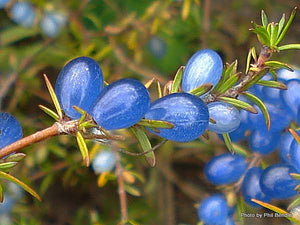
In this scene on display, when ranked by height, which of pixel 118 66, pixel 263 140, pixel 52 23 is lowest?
pixel 263 140

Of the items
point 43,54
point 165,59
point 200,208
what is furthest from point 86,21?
point 200,208

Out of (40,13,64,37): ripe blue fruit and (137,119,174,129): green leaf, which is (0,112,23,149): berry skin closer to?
(137,119,174,129): green leaf

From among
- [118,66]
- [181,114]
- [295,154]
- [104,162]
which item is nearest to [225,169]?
[295,154]

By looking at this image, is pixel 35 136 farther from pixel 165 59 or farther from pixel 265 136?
pixel 165 59

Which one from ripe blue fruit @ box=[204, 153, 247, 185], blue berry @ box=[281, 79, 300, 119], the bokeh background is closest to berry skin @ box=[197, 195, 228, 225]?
ripe blue fruit @ box=[204, 153, 247, 185]

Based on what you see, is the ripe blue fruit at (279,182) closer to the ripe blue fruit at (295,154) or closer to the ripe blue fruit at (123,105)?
the ripe blue fruit at (295,154)

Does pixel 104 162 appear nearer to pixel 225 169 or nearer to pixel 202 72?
pixel 225 169

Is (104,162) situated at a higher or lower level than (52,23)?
lower
